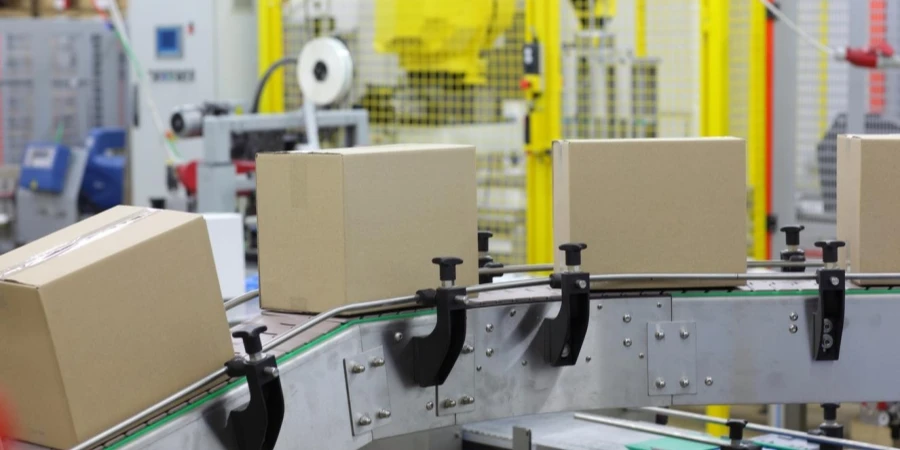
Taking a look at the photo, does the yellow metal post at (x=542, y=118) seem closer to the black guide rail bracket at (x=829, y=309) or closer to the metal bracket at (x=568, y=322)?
the black guide rail bracket at (x=829, y=309)

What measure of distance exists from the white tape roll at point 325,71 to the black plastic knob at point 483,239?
284 centimetres

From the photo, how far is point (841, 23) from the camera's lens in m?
5.10

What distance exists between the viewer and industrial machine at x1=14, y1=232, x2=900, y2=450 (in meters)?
1.64

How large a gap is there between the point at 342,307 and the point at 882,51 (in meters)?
3.52

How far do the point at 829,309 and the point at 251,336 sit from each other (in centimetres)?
100

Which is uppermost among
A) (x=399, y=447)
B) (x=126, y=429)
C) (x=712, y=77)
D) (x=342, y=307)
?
(x=712, y=77)

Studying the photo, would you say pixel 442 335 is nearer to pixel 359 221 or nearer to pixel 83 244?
pixel 359 221

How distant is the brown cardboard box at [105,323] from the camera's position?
141 centimetres

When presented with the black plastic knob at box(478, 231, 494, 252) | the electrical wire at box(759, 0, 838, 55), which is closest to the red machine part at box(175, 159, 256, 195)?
the electrical wire at box(759, 0, 838, 55)

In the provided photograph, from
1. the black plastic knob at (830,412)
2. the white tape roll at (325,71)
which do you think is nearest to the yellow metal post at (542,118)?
the white tape roll at (325,71)

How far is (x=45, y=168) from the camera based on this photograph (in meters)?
7.21

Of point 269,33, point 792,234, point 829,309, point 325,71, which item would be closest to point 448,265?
Answer: point 829,309

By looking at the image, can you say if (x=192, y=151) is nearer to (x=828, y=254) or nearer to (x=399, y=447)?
(x=399, y=447)

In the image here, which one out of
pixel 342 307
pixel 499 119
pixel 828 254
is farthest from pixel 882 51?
pixel 342 307
